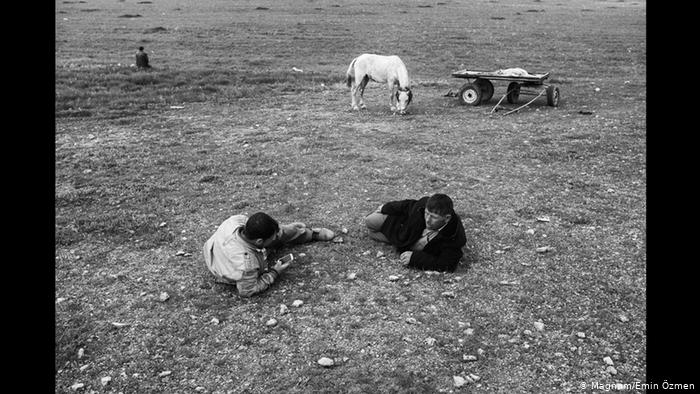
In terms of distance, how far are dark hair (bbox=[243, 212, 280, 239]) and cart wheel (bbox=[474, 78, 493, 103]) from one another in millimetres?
10974

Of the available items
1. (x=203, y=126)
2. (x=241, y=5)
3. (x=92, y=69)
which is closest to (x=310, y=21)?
(x=241, y=5)

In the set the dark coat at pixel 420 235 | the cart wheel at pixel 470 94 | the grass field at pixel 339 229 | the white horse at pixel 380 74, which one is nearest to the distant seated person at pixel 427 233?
the dark coat at pixel 420 235

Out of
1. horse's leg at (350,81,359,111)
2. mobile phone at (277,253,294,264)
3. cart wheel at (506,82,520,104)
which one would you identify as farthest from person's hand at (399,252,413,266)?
cart wheel at (506,82,520,104)

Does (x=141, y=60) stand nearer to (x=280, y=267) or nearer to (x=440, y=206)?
(x=280, y=267)

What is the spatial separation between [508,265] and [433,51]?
21.1 meters

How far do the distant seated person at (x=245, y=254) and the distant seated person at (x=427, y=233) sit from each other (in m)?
1.51

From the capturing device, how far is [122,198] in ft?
30.4

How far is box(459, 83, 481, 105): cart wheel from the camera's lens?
1534cm

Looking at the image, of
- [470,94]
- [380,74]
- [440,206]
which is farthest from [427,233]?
[470,94]

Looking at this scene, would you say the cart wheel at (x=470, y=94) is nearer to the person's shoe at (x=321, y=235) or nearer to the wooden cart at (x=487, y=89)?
the wooden cart at (x=487, y=89)

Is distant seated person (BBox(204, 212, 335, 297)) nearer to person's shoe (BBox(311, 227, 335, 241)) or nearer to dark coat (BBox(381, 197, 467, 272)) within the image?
person's shoe (BBox(311, 227, 335, 241))

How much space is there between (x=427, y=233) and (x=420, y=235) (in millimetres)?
97

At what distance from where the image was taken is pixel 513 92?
618 inches
